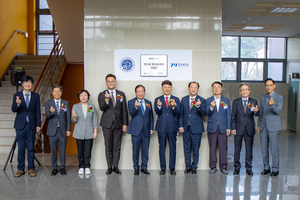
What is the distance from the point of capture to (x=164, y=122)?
4.37 m

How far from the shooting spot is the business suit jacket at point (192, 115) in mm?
4418

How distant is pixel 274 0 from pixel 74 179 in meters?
6.14

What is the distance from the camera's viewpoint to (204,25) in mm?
4766

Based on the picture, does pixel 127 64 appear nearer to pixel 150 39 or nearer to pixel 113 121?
pixel 150 39

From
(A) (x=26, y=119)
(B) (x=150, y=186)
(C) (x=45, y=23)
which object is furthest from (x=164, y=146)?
(C) (x=45, y=23)

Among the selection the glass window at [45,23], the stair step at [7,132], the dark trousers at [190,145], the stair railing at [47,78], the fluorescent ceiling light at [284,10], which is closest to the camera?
the dark trousers at [190,145]

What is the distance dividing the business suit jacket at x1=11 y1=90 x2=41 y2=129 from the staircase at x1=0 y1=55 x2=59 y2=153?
2184mm

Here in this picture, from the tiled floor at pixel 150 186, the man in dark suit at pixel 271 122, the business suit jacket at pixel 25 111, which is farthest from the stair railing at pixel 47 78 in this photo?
the man in dark suit at pixel 271 122

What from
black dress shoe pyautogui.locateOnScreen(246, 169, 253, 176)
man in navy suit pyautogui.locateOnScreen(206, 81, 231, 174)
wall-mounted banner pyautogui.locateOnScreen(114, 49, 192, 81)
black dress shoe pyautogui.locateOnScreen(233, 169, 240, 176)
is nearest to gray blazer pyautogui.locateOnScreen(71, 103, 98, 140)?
wall-mounted banner pyautogui.locateOnScreen(114, 49, 192, 81)

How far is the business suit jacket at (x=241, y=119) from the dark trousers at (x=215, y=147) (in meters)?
0.28

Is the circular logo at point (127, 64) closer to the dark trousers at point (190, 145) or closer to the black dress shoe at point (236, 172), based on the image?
the dark trousers at point (190, 145)

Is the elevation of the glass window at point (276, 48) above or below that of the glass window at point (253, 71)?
above

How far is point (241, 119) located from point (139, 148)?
1.97m

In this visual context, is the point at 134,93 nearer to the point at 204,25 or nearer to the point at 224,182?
the point at 204,25
